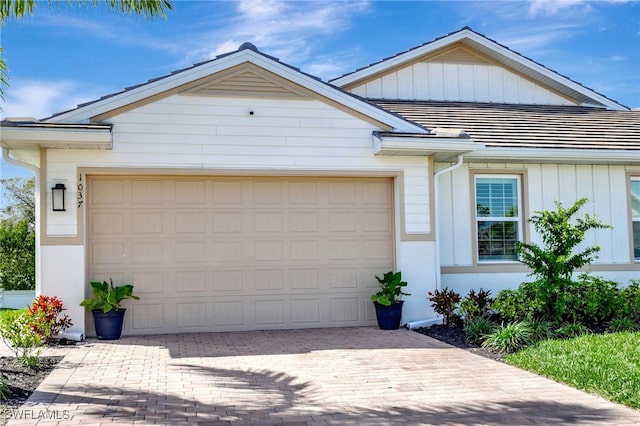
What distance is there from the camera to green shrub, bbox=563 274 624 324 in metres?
9.88

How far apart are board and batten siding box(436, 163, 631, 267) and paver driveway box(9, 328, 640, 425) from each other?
3.06 m

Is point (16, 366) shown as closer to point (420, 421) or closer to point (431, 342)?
point (420, 421)

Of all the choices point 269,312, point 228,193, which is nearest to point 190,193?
A: point 228,193

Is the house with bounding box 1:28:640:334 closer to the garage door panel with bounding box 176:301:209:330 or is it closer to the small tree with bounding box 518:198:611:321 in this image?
the garage door panel with bounding box 176:301:209:330

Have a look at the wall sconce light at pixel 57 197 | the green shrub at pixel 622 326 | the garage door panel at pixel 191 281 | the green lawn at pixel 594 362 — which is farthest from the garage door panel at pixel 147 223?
the green shrub at pixel 622 326

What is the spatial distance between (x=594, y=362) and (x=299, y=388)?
11.2ft

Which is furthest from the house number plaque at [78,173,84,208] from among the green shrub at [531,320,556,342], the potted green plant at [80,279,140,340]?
the green shrub at [531,320,556,342]

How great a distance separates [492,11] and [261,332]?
29.6 feet

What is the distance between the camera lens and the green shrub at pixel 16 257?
16797mm

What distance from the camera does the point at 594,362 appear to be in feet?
23.6

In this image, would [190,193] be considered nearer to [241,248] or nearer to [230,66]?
[241,248]

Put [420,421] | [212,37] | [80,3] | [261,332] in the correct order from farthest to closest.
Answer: [212,37] < [261,332] < [80,3] < [420,421]

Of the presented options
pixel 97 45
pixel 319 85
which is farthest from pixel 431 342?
pixel 97 45

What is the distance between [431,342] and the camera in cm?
932
